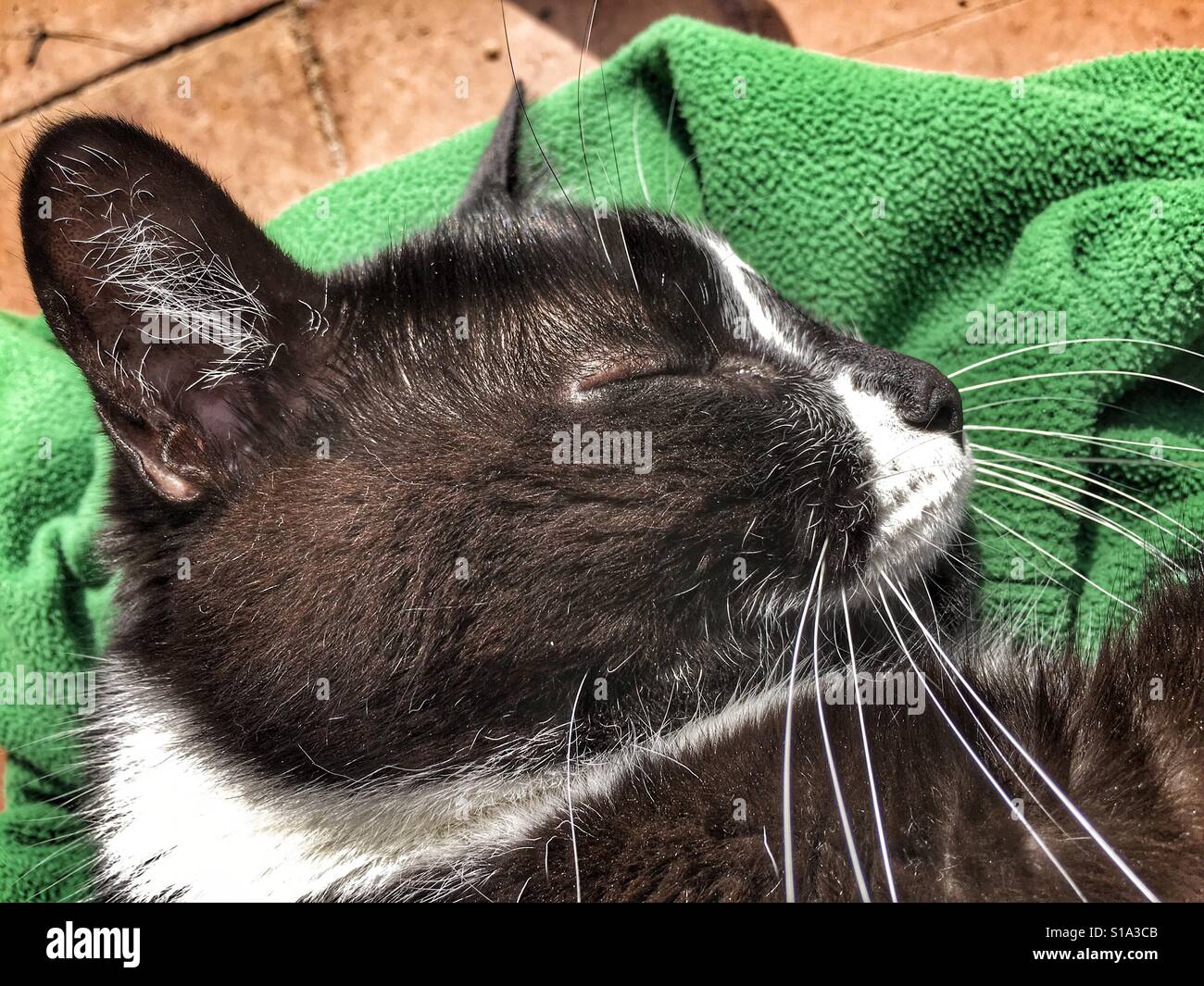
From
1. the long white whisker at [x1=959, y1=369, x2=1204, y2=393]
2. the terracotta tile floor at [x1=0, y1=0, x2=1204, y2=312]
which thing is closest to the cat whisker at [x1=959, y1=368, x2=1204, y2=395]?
the long white whisker at [x1=959, y1=369, x2=1204, y2=393]

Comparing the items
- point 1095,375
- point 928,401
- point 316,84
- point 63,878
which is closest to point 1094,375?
point 1095,375

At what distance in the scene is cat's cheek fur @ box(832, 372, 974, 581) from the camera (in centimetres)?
117

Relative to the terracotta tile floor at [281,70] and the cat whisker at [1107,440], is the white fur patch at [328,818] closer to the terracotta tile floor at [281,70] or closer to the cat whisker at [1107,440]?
the cat whisker at [1107,440]

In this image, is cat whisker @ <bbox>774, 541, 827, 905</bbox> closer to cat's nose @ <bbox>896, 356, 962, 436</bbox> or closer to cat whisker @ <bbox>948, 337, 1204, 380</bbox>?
cat's nose @ <bbox>896, 356, 962, 436</bbox>

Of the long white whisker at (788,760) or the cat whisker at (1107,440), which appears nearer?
the long white whisker at (788,760)

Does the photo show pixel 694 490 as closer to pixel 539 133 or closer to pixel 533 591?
pixel 533 591

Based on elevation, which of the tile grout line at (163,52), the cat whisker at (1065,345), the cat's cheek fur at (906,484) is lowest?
the cat's cheek fur at (906,484)

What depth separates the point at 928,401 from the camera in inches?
46.8

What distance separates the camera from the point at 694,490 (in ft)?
3.60

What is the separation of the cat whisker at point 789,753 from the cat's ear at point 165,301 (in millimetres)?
603

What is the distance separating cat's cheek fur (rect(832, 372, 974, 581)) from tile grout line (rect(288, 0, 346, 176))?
4.93 ft

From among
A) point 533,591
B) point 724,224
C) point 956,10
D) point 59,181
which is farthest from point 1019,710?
point 956,10

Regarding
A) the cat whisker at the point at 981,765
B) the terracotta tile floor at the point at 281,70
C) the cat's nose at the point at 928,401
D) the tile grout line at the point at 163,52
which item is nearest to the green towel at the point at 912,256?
the cat's nose at the point at 928,401

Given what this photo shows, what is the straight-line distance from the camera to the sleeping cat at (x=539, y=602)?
3.46ft
